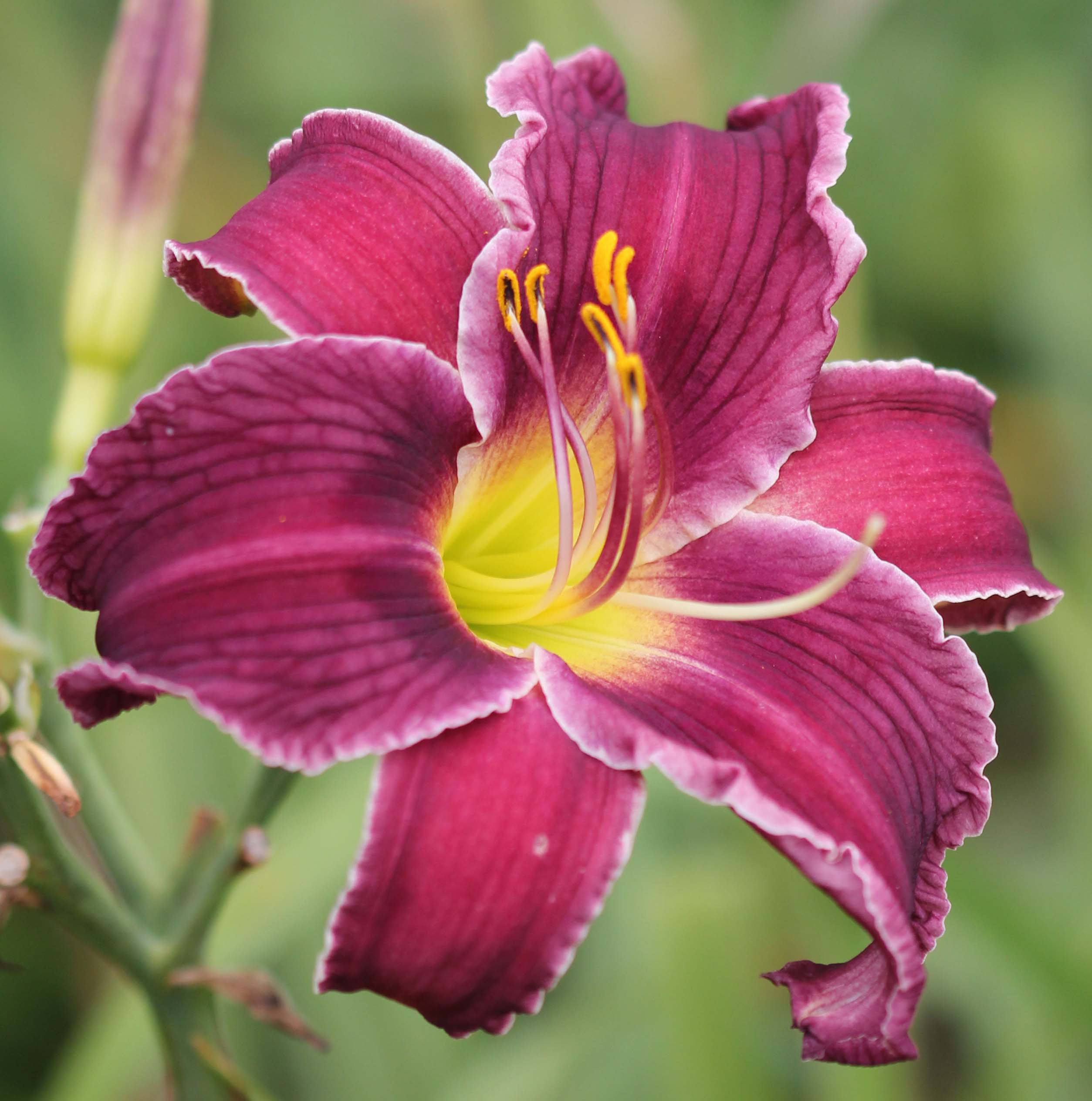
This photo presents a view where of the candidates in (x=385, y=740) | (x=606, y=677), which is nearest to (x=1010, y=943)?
(x=606, y=677)

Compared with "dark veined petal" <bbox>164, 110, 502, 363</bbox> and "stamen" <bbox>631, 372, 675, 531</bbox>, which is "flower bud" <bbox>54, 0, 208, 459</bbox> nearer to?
"dark veined petal" <bbox>164, 110, 502, 363</bbox>


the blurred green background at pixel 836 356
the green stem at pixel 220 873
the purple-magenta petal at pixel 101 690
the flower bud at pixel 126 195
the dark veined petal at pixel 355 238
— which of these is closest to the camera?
the purple-magenta petal at pixel 101 690

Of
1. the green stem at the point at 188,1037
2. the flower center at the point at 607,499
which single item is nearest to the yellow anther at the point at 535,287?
the flower center at the point at 607,499

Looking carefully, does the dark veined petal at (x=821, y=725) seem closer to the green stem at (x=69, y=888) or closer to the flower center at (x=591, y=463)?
the flower center at (x=591, y=463)

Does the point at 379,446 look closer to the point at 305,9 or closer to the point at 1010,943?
the point at 1010,943

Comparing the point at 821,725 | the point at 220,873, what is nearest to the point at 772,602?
the point at 821,725

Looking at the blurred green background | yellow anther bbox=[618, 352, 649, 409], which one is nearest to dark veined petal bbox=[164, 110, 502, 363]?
yellow anther bbox=[618, 352, 649, 409]
